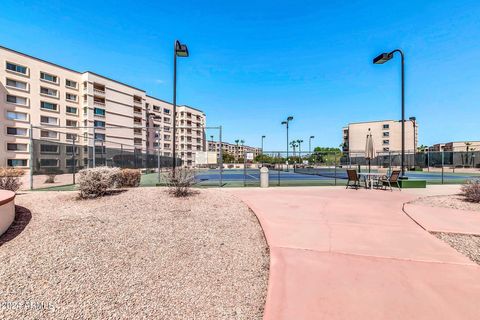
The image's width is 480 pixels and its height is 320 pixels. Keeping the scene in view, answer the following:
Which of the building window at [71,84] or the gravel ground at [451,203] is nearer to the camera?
the gravel ground at [451,203]

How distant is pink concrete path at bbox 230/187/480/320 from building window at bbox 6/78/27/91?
5076cm

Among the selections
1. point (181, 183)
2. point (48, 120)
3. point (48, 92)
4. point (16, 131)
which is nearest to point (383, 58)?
point (181, 183)

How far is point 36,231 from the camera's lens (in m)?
4.57

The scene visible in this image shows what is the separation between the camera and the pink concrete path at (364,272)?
2488mm

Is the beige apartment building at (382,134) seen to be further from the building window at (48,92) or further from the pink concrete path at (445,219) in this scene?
the building window at (48,92)

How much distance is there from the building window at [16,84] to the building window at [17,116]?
4.30 metres

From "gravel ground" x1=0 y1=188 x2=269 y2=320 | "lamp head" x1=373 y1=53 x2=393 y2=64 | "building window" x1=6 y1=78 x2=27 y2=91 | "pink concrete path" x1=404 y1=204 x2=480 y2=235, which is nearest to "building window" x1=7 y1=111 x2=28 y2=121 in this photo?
"building window" x1=6 y1=78 x2=27 y2=91

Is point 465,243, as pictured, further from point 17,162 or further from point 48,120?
point 48,120

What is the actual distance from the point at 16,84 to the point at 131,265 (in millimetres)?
50470

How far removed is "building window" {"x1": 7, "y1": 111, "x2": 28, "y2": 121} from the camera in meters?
35.2

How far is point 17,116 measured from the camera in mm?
36094

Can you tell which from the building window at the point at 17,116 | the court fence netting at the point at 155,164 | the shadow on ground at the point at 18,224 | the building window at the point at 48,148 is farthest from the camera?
the building window at the point at 17,116

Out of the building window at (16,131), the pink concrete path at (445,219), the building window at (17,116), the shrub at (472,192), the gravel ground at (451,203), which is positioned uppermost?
the building window at (17,116)

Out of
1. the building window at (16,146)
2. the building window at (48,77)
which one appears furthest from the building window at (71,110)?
the building window at (16,146)
